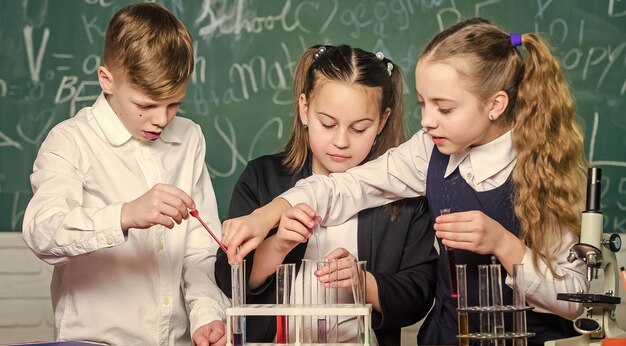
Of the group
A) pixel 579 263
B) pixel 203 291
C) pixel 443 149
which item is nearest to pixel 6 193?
pixel 203 291

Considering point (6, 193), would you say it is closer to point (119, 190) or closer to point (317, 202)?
point (119, 190)

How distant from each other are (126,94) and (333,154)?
0.51 meters

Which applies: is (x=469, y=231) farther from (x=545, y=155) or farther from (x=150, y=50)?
(x=150, y=50)

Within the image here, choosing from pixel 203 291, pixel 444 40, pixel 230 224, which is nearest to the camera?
pixel 230 224

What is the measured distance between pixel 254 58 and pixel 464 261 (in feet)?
5.11

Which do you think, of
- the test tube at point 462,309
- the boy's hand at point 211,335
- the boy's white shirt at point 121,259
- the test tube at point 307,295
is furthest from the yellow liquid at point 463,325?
the boy's white shirt at point 121,259

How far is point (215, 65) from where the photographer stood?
130 inches

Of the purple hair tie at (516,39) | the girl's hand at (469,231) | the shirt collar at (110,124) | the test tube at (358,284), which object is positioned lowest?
the test tube at (358,284)

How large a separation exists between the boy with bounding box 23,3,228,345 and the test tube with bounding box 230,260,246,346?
34 centimetres

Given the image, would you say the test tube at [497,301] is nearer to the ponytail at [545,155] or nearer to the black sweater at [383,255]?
the ponytail at [545,155]

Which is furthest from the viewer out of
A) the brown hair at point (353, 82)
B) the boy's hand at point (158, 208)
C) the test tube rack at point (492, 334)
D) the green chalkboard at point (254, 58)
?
the green chalkboard at point (254, 58)

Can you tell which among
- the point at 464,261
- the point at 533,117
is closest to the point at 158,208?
the point at 464,261

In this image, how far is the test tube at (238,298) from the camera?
5.21ft

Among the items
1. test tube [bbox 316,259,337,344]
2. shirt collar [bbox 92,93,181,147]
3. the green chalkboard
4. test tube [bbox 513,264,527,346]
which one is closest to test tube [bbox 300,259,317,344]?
test tube [bbox 316,259,337,344]
